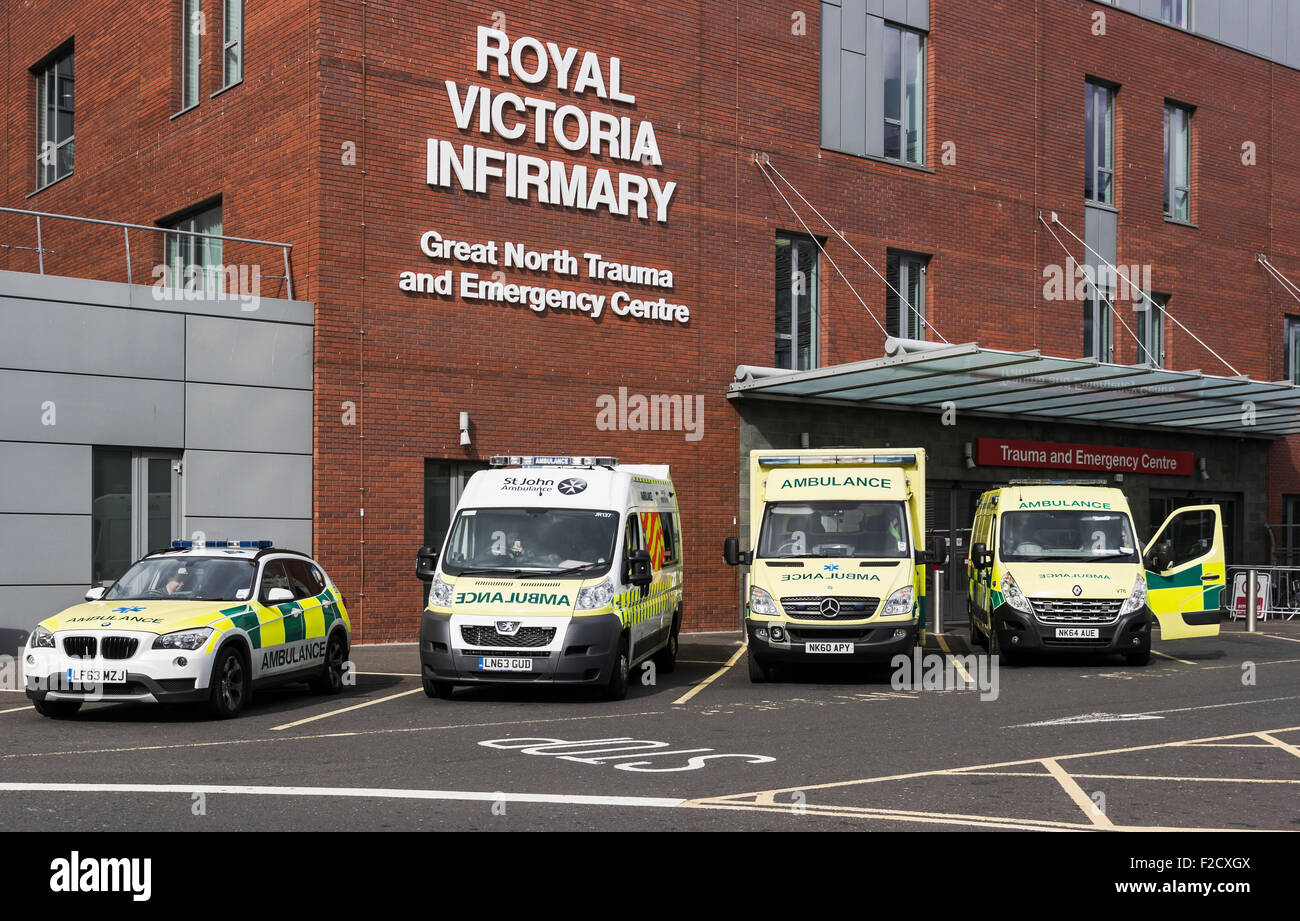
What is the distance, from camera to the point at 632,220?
22844 millimetres

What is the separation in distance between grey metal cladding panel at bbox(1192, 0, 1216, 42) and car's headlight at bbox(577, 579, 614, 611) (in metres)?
23.8

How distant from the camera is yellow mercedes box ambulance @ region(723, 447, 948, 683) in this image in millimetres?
15594

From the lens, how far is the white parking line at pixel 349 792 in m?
8.50

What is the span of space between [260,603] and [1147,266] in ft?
73.6

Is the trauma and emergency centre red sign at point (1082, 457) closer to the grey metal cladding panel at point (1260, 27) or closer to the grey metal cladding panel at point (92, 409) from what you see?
the grey metal cladding panel at point (1260, 27)

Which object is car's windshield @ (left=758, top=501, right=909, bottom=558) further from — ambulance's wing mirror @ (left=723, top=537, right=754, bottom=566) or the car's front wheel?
the car's front wheel

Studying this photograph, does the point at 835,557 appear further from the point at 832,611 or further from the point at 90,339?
the point at 90,339

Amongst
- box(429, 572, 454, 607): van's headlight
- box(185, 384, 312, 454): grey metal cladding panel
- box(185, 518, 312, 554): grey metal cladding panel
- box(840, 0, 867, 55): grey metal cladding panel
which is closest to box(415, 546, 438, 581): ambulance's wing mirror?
box(429, 572, 454, 607): van's headlight

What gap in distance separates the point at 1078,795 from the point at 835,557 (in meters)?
7.52

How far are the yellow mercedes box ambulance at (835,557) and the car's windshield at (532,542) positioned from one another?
230 centimetres

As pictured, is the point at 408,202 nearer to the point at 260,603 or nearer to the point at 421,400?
the point at 421,400

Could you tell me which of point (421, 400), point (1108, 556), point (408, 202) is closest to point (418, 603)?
point (421, 400)

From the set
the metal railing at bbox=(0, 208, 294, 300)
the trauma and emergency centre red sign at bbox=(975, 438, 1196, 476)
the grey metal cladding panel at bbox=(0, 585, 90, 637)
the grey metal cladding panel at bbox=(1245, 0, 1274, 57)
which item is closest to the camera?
the grey metal cladding panel at bbox=(0, 585, 90, 637)

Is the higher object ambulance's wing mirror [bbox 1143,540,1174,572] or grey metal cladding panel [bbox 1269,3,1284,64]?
grey metal cladding panel [bbox 1269,3,1284,64]
